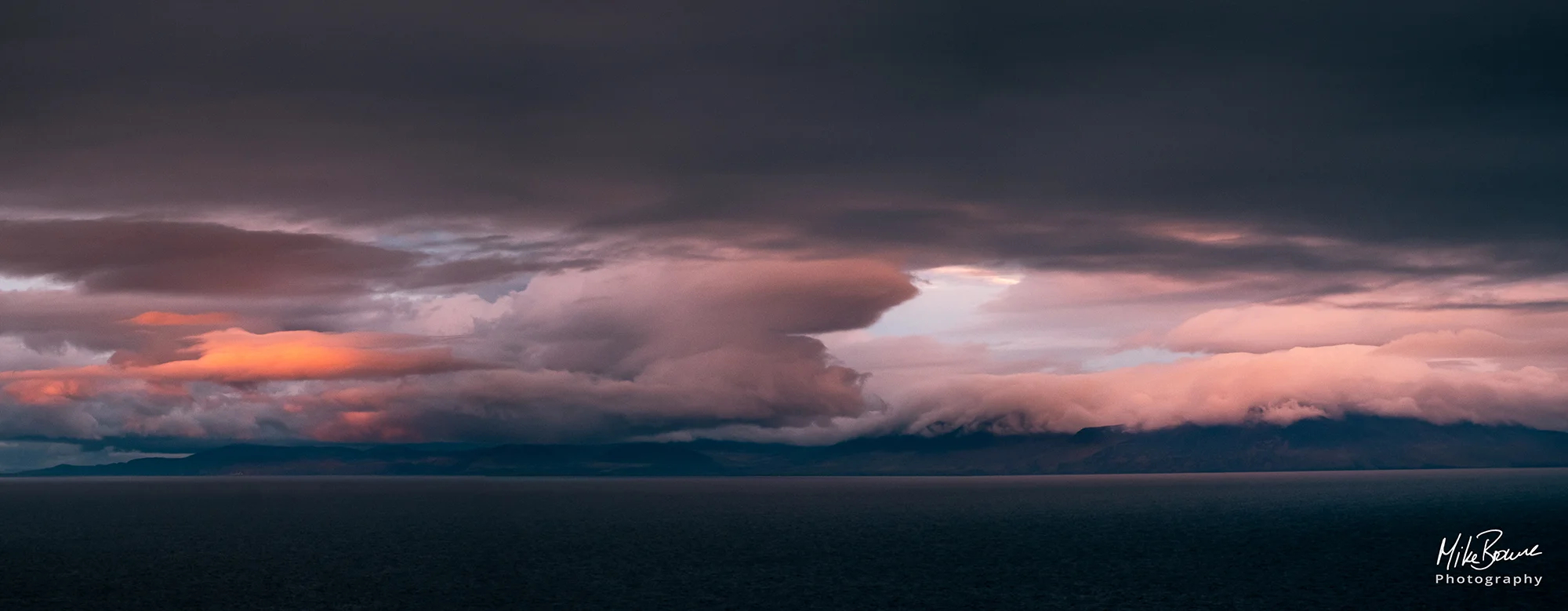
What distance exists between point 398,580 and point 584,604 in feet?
109

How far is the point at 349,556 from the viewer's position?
168625 mm

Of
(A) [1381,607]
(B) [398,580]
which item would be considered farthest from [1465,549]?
(B) [398,580]

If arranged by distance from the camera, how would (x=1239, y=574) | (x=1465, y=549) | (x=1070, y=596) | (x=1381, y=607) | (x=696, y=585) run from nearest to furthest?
(x=1381, y=607), (x=1070, y=596), (x=696, y=585), (x=1239, y=574), (x=1465, y=549)

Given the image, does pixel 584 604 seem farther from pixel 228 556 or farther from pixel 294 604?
pixel 228 556

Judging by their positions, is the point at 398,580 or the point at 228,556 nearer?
the point at 398,580

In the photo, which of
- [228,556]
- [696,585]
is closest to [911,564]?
[696,585]

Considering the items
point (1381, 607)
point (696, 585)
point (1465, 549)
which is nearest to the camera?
point (1381, 607)

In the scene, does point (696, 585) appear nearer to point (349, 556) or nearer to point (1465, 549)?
point (349, 556)

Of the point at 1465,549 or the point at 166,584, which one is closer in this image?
the point at 166,584

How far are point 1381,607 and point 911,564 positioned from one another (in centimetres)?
5764

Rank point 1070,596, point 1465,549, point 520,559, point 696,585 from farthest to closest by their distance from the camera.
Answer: point 1465,549 < point 520,559 < point 696,585 < point 1070,596

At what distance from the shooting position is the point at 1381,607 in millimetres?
109062

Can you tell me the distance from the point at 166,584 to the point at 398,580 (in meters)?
A: 24.4

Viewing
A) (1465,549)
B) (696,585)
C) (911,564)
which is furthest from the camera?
(1465,549)
